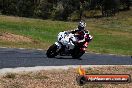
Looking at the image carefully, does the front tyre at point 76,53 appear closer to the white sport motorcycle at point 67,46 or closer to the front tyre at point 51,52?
the white sport motorcycle at point 67,46

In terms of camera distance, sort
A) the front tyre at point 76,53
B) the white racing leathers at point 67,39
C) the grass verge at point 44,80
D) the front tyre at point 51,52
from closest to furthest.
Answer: the grass verge at point 44,80, the front tyre at point 51,52, the white racing leathers at point 67,39, the front tyre at point 76,53

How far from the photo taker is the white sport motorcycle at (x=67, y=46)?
22766 millimetres

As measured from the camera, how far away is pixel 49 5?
11088 centimetres

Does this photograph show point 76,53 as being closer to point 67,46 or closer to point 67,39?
point 67,46

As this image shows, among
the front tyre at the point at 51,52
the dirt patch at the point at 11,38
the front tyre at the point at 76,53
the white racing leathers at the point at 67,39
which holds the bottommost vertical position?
the dirt patch at the point at 11,38

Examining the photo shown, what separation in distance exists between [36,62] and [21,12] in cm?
8239

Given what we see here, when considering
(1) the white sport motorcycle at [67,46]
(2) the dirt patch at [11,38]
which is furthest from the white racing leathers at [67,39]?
(2) the dirt patch at [11,38]

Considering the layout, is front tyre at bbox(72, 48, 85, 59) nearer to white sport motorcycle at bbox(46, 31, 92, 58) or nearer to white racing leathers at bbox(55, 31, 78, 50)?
white sport motorcycle at bbox(46, 31, 92, 58)

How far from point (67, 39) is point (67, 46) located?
0.43 m

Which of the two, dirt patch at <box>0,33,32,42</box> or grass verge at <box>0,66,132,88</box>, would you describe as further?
dirt patch at <box>0,33,32,42</box>

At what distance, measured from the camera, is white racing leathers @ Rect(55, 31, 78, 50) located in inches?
904

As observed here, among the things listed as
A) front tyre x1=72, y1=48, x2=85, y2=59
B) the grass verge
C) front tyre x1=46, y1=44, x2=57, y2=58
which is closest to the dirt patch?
front tyre x1=72, y1=48, x2=85, y2=59

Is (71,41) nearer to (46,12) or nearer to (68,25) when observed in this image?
(68,25)

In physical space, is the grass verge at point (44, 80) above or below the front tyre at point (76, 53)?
above
